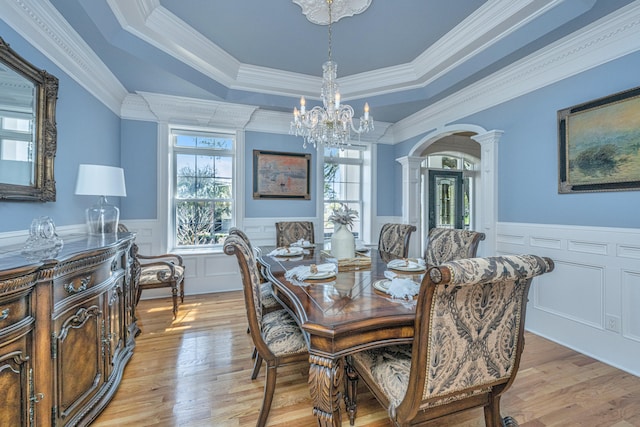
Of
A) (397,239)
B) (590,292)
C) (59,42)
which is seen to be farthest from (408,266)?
(59,42)

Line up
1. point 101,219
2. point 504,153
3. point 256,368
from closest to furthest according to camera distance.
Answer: point 256,368 → point 101,219 → point 504,153

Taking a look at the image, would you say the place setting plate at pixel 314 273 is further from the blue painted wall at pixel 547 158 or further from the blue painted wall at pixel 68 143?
the blue painted wall at pixel 547 158

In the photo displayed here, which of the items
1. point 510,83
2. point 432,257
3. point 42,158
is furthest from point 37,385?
point 510,83

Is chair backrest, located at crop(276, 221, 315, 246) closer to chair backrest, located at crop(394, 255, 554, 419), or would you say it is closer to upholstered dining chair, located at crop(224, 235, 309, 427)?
upholstered dining chair, located at crop(224, 235, 309, 427)

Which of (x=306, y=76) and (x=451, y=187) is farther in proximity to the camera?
(x=451, y=187)

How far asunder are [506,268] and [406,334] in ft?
1.63

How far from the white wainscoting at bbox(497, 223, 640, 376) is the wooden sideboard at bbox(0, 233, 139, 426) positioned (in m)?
3.58

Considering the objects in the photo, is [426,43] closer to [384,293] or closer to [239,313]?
[384,293]

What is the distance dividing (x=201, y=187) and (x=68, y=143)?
1754 millimetres

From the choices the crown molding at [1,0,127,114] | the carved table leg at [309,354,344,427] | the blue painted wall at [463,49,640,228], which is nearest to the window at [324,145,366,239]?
the blue painted wall at [463,49,640,228]

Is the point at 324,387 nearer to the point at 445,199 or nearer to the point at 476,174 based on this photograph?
the point at 445,199

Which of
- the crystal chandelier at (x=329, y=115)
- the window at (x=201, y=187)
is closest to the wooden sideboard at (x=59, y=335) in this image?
the crystal chandelier at (x=329, y=115)

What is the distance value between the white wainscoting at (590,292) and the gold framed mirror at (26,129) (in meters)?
4.19

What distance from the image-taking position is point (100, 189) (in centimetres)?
238
